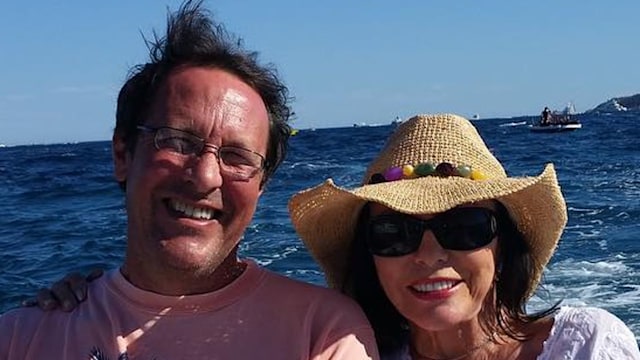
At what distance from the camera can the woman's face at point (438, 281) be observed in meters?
2.83

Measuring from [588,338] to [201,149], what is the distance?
133 centimetres

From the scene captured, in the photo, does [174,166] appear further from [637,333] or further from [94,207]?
[94,207]

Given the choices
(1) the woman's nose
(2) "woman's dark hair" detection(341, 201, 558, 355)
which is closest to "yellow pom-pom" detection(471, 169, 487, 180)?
(2) "woman's dark hair" detection(341, 201, 558, 355)

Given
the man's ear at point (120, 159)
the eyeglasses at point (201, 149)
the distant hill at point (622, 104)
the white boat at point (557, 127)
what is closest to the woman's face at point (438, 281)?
the eyeglasses at point (201, 149)

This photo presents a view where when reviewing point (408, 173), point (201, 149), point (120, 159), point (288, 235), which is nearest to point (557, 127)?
point (288, 235)

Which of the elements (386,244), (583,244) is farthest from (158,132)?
(583,244)

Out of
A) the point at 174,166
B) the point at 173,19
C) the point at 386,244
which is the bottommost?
the point at 386,244

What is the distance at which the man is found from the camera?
2.71m

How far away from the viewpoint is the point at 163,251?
272 cm

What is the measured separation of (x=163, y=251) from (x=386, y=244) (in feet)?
2.33

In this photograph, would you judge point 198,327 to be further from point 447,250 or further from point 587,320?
point 587,320

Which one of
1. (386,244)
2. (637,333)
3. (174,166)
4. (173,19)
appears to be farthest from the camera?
(637,333)

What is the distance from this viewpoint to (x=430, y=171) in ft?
9.77

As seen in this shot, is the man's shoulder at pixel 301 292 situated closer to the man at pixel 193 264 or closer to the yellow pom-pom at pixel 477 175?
the man at pixel 193 264
